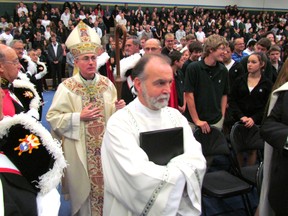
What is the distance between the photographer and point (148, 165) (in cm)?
176

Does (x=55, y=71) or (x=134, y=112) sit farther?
(x=55, y=71)

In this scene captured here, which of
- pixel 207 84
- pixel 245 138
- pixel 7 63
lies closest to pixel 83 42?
pixel 7 63

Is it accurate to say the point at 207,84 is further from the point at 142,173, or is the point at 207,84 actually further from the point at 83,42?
the point at 142,173

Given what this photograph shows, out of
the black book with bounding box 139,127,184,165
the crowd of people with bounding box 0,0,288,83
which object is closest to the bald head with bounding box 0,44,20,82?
the black book with bounding box 139,127,184,165

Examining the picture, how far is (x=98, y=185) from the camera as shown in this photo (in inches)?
113

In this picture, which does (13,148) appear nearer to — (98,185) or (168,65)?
(168,65)

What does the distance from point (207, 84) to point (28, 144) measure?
2.57 m

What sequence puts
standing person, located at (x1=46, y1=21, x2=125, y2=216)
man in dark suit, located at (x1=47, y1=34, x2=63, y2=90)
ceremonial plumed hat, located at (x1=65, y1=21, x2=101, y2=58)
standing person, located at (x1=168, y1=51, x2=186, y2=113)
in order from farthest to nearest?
man in dark suit, located at (x1=47, y1=34, x2=63, y2=90)
standing person, located at (x1=168, y1=51, x2=186, y2=113)
ceremonial plumed hat, located at (x1=65, y1=21, x2=101, y2=58)
standing person, located at (x1=46, y1=21, x2=125, y2=216)

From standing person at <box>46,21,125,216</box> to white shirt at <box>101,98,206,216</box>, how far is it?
2.55ft

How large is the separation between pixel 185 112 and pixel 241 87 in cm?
85

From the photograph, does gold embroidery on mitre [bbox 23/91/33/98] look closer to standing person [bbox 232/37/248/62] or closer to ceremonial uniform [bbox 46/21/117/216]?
ceremonial uniform [bbox 46/21/117/216]

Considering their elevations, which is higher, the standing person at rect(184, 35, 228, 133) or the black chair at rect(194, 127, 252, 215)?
the standing person at rect(184, 35, 228, 133)

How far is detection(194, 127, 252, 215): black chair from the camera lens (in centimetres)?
293

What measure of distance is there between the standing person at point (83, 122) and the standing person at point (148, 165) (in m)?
0.77
